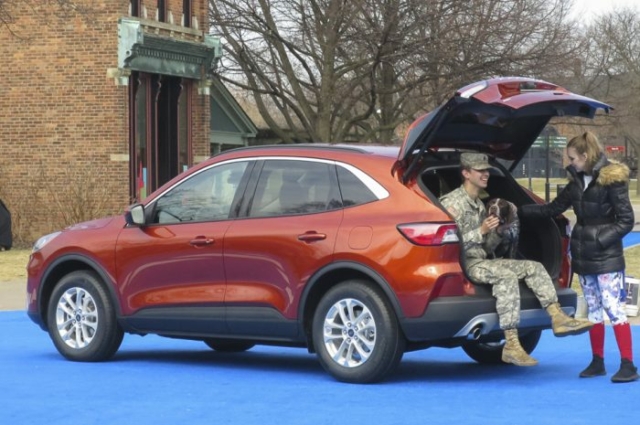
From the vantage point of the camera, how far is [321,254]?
9.46 m

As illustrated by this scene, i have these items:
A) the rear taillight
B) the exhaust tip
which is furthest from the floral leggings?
the rear taillight

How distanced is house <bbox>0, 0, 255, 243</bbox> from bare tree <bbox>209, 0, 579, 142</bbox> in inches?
145

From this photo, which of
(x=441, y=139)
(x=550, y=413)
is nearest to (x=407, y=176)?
(x=441, y=139)

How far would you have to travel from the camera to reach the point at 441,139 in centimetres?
995

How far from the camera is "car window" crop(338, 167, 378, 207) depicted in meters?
9.50

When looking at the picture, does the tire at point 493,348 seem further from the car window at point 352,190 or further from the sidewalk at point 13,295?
the sidewalk at point 13,295

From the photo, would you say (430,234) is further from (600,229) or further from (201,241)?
(201,241)

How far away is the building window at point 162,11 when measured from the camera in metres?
30.1

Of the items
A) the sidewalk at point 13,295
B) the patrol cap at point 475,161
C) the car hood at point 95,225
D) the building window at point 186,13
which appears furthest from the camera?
the building window at point 186,13

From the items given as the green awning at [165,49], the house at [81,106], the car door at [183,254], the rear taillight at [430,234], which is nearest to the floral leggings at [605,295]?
the rear taillight at [430,234]

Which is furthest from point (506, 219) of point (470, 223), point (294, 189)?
point (294, 189)

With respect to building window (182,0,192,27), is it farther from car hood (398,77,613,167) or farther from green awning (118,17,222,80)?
car hood (398,77,613,167)

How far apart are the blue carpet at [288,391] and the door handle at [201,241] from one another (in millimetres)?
964

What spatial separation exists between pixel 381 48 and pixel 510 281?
70.9 ft
